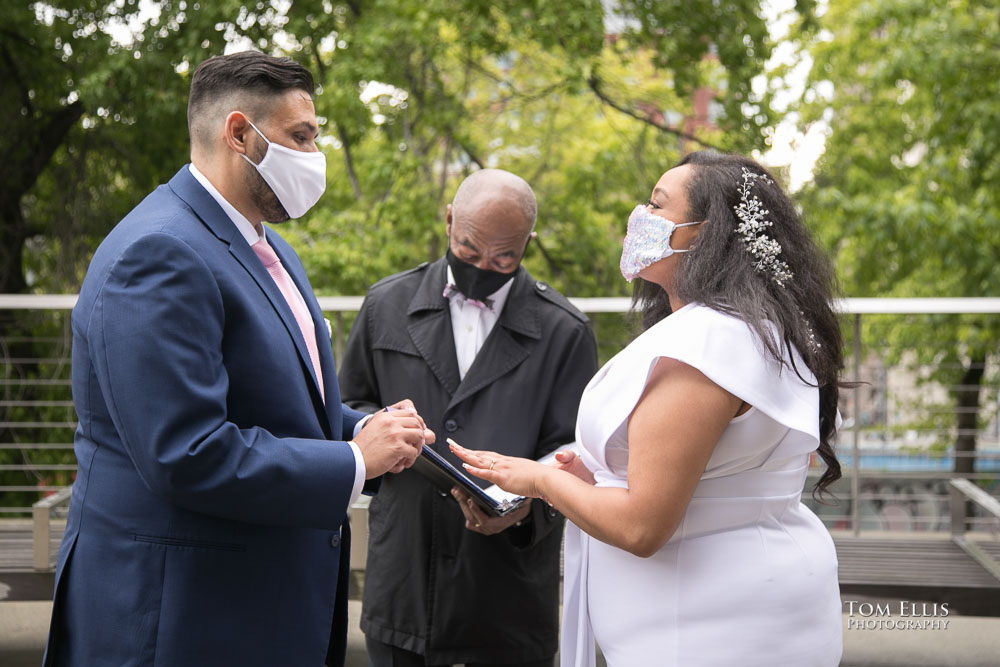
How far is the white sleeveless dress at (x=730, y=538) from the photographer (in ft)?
6.41

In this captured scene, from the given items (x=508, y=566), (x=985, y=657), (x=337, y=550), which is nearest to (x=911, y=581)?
(x=985, y=657)

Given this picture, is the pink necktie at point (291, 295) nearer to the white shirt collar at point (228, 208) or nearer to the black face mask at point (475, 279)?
the white shirt collar at point (228, 208)

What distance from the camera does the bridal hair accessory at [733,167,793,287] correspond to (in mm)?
2088

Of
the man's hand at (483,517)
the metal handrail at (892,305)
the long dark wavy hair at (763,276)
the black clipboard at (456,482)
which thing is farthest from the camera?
the metal handrail at (892,305)

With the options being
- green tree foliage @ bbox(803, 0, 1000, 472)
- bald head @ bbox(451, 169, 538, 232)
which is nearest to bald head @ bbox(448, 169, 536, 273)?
bald head @ bbox(451, 169, 538, 232)

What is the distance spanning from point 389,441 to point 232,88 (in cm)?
84

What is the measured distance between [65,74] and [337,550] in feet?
29.5

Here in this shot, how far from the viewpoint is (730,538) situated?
204 centimetres

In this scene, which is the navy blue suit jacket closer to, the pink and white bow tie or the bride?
the bride

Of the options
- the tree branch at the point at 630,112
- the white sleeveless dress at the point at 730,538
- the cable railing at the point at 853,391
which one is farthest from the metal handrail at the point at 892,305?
the tree branch at the point at 630,112

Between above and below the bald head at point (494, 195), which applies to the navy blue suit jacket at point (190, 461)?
below

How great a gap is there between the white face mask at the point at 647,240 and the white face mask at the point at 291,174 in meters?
0.75

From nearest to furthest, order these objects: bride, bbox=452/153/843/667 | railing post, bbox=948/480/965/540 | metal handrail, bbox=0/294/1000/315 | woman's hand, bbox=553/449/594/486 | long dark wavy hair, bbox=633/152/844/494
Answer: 1. bride, bbox=452/153/843/667
2. long dark wavy hair, bbox=633/152/844/494
3. woman's hand, bbox=553/449/594/486
4. metal handrail, bbox=0/294/1000/315
5. railing post, bbox=948/480/965/540

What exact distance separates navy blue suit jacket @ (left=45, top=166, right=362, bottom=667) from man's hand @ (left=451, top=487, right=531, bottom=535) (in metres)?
0.60
